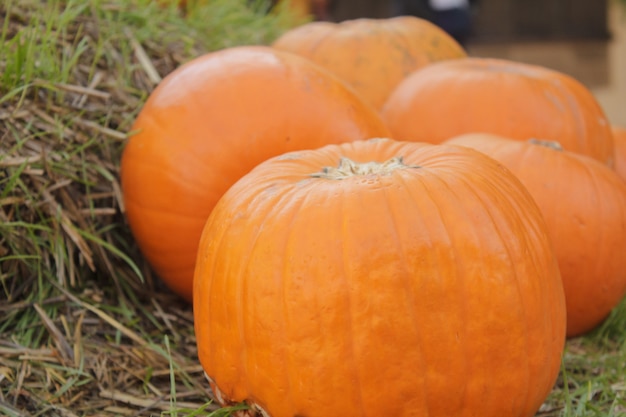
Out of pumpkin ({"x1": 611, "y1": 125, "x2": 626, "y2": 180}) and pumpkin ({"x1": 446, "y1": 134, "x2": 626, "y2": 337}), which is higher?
pumpkin ({"x1": 446, "y1": 134, "x2": 626, "y2": 337})

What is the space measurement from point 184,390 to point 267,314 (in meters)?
0.52

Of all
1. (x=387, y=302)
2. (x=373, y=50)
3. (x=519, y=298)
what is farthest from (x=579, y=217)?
(x=373, y=50)

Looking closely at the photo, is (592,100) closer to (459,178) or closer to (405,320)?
(459,178)

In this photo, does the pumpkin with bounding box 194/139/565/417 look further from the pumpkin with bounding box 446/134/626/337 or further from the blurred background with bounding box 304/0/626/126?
the blurred background with bounding box 304/0/626/126

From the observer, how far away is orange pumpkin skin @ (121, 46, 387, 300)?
2338 mm

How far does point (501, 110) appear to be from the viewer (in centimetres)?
286

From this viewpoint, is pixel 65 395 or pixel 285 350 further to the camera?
pixel 65 395

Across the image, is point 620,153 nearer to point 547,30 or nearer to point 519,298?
point 519,298

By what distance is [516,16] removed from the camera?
9.24 meters

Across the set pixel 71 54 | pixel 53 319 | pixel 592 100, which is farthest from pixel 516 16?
pixel 53 319

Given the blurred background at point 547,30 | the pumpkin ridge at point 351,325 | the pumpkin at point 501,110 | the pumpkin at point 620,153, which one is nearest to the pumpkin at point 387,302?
the pumpkin ridge at point 351,325

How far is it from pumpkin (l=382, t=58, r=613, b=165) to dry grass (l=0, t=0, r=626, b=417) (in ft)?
2.10

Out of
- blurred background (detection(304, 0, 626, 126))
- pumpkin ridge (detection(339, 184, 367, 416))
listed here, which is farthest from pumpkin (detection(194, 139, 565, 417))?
blurred background (detection(304, 0, 626, 126))

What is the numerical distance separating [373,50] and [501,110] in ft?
2.75
